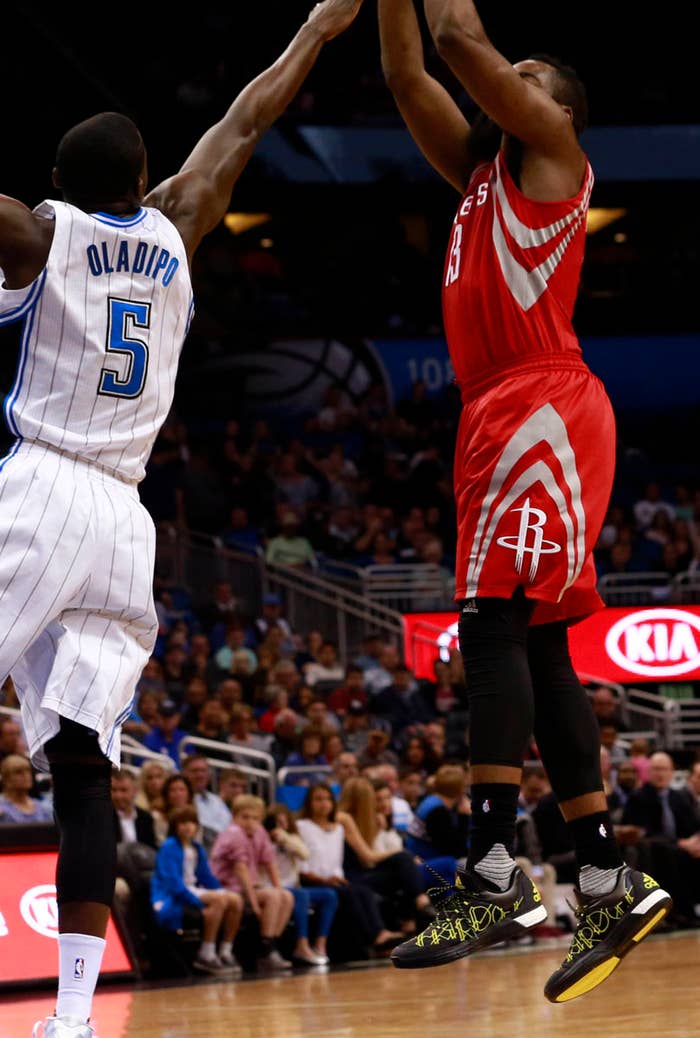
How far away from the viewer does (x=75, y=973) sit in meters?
4.09

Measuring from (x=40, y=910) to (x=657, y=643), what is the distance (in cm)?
1045

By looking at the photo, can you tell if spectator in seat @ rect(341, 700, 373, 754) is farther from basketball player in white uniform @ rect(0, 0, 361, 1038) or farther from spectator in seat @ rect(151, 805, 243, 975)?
basketball player in white uniform @ rect(0, 0, 361, 1038)

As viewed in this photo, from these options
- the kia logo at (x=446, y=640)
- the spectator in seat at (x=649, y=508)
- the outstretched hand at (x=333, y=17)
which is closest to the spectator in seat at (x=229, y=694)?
the kia logo at (x=446, y=640)

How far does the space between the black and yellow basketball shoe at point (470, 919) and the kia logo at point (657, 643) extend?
546 inches

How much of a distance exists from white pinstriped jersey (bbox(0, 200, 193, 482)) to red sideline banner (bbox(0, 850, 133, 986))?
17.6ft

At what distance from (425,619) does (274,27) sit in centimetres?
966

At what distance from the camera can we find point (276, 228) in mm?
25656

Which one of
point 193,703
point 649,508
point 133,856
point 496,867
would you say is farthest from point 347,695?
point 496,867

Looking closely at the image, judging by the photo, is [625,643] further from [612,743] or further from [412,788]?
[412,788]

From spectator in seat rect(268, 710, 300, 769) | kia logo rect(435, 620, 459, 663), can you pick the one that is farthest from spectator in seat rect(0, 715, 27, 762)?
kia logo rect(435, 620, 459, 663)

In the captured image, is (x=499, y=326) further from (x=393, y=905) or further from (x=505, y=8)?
(x=505, y=8)

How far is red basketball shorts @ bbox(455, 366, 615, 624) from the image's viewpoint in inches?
168

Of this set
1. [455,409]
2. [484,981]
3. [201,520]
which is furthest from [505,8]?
[484,981]

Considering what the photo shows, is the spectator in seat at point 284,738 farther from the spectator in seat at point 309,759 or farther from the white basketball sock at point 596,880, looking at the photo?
the white basketball sock at point 596,880
